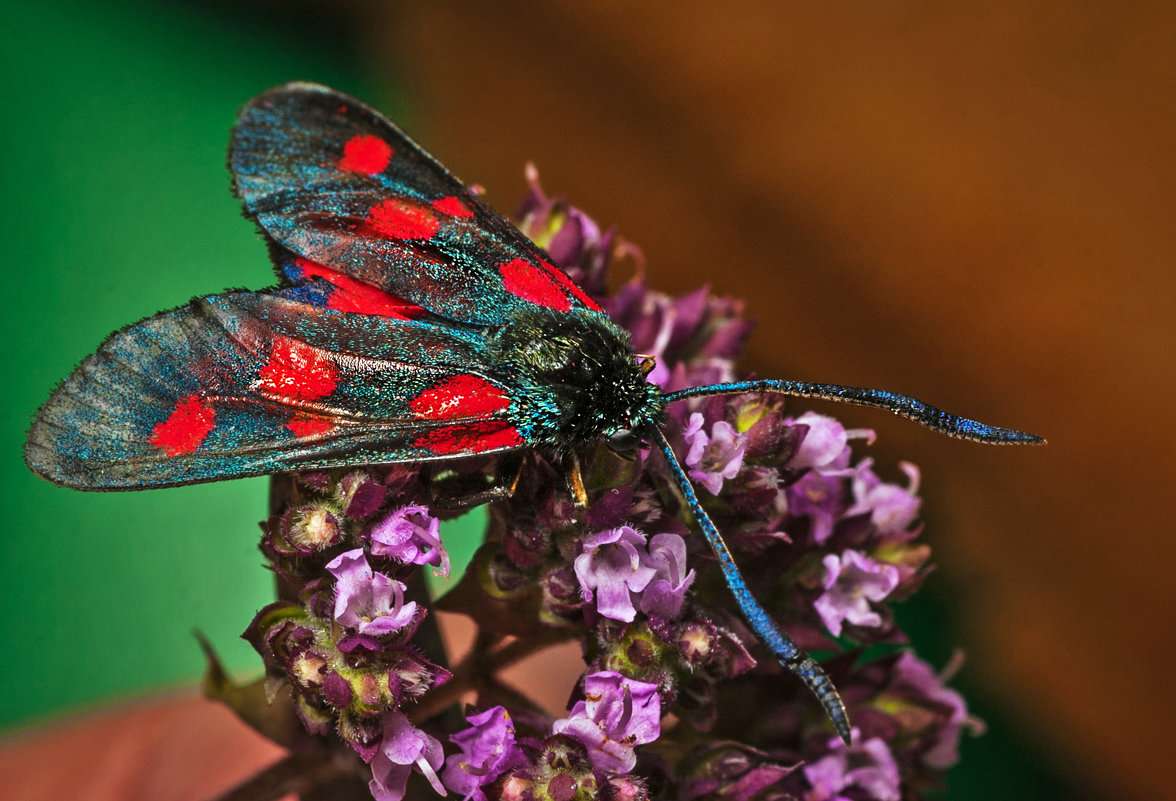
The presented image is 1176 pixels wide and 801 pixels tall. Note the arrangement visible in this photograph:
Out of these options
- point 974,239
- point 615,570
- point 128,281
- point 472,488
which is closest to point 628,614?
point 615,570

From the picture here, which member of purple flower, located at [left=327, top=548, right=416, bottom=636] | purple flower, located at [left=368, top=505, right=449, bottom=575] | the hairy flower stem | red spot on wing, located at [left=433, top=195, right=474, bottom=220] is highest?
red spot on wing, located at [left=433, top=195, right=474, bottom=220]

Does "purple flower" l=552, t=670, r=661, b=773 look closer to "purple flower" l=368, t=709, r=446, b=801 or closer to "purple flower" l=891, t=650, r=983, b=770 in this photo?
"purple flower" l=368, t=709, r=446, b=801

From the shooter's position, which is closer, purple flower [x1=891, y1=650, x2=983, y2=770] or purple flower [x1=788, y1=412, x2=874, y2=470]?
purple flower [x1=788, y1=412, x2=874, y2=470]

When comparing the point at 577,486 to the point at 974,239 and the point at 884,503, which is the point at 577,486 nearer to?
the point at 884,503

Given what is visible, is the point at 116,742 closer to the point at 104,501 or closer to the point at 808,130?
the point at 104,501

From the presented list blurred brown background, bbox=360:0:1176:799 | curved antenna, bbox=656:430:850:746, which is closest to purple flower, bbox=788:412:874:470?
curved antenna, bbox=656:430:850:746

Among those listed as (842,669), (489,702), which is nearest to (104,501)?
(489,702)

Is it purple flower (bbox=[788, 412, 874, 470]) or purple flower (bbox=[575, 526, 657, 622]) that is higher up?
purple flower (bbox=[788, 412, 874, 470])
